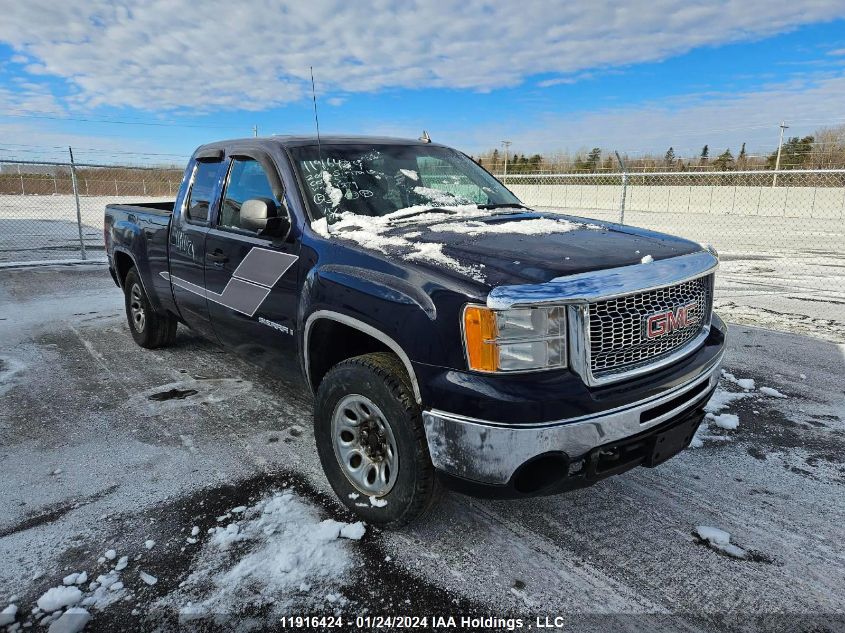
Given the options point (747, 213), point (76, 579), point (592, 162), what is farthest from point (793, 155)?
point (76, 579)

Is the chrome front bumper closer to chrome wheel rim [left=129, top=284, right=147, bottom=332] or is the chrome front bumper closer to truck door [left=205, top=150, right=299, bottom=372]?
truck door [left=205, top=150, right=299, bottom=372]

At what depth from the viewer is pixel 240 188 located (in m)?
3.74

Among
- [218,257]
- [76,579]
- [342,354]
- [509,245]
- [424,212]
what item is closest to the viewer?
[76,579]

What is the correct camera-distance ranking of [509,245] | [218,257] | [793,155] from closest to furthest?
[509,245]
[218,257]
[793,155]

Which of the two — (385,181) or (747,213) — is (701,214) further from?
(385,181)

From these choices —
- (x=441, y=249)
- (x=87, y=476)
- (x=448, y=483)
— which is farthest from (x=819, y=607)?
(x=87, y=476)

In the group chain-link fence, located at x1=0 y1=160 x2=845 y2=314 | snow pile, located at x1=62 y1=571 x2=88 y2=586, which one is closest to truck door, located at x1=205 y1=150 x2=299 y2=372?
snow pile, located at x1=62 y1=571 x2=88 y2=586

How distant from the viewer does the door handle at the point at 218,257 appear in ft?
12.0

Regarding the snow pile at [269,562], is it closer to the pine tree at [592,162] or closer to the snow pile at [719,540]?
the snow pile at [719,540]

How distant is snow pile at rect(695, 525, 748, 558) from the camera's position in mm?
2559

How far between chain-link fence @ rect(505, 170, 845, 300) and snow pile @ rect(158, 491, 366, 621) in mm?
7296

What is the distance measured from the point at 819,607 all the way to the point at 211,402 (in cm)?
376

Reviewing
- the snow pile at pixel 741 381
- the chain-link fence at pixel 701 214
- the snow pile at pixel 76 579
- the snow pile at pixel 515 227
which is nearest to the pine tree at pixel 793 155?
the chain-link fence at pixel 701 214

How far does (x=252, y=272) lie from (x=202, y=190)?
112cm
